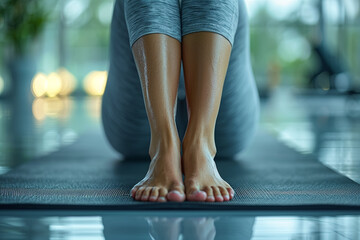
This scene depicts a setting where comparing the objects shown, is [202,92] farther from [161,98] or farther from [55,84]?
[55,84]

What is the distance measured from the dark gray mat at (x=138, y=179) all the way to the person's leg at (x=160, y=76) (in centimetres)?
9

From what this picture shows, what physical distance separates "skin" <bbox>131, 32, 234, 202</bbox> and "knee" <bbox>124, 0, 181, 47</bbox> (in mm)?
14

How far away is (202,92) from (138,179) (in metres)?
0.31

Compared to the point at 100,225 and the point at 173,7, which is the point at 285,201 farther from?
the point at 173,7

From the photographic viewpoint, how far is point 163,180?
0.97 metres

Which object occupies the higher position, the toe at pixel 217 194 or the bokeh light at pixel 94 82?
the toe at pixel 217 194

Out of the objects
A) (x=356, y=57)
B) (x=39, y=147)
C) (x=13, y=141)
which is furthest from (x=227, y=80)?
(x=356, y=57)

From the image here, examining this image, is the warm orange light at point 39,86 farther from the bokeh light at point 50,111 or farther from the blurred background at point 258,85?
the bokeh light at point 50,111

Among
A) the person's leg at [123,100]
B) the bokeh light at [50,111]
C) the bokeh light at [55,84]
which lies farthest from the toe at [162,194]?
the bokeh light at [55,84]

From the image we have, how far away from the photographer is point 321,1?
31.6ft

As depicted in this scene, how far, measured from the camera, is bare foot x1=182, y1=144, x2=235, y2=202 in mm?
932

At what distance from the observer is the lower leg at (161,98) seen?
986 mm

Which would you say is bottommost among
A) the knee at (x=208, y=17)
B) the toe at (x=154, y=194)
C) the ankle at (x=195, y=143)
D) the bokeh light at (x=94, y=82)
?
the bokeh light at (x=94, y=82)

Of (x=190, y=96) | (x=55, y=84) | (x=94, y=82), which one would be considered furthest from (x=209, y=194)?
(x=94, y=82)
